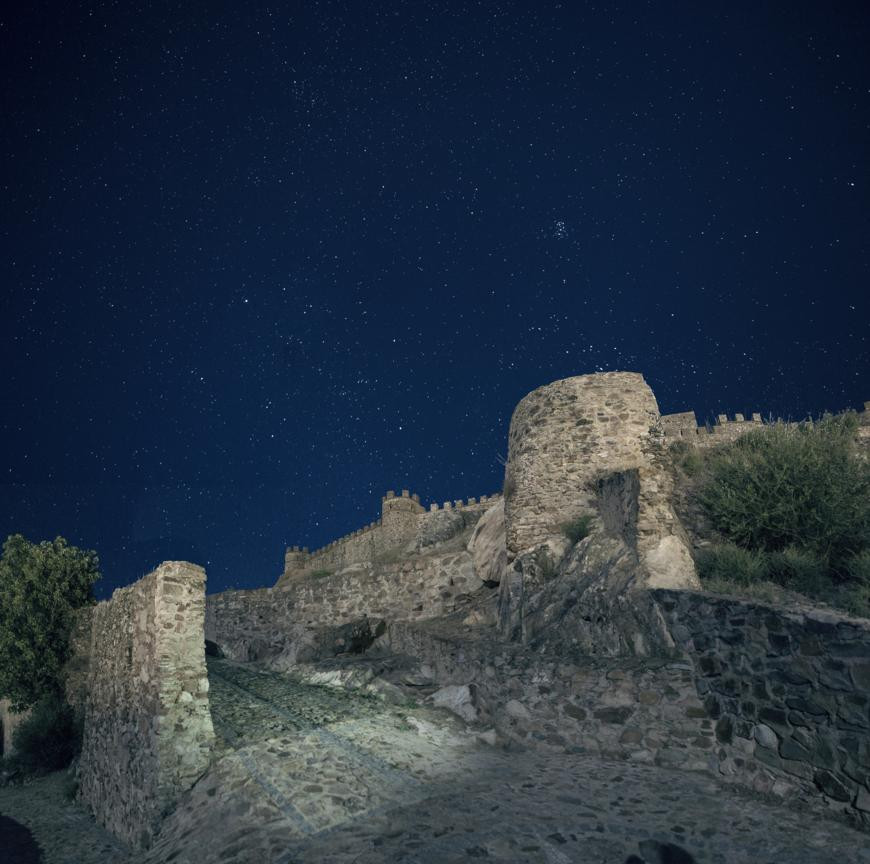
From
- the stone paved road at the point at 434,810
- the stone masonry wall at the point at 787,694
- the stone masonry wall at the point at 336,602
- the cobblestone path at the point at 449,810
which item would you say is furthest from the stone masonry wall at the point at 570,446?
the stone masonry wall at the point at 787,694

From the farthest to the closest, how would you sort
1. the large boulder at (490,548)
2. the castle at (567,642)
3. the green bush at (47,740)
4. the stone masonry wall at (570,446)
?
the large boulder at (490,548) → the green bush at (47,740) → the stone masonry wall at (570,446) → the castle at (567,642)

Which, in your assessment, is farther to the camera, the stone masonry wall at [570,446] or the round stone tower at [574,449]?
the stone masonry wall at [570,446]

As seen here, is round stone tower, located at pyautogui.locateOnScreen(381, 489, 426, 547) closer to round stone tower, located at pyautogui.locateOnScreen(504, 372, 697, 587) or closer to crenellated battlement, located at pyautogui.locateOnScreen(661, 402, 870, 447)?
crenellated battlement, located at pyautogui.locateOnScreen(661, 402, 870, 447)

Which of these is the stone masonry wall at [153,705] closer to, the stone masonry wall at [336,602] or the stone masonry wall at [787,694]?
the stone masonry wall at [336,602]

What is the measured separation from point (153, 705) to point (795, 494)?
469 inches

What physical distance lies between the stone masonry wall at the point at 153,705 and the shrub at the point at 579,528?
8030 millimetres

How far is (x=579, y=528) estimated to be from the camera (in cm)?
1164

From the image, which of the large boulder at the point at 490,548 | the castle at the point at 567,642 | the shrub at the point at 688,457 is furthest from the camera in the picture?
the large boulder at the point at 490,548

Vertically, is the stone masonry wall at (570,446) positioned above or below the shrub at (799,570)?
above

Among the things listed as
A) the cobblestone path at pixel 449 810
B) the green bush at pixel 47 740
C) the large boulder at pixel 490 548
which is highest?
the large boulder at pixel 490 548

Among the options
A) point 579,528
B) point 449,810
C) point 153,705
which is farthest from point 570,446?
point 153,705

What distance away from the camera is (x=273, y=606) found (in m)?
17.5

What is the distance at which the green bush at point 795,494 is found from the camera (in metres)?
8.77

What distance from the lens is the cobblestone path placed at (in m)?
4.73
